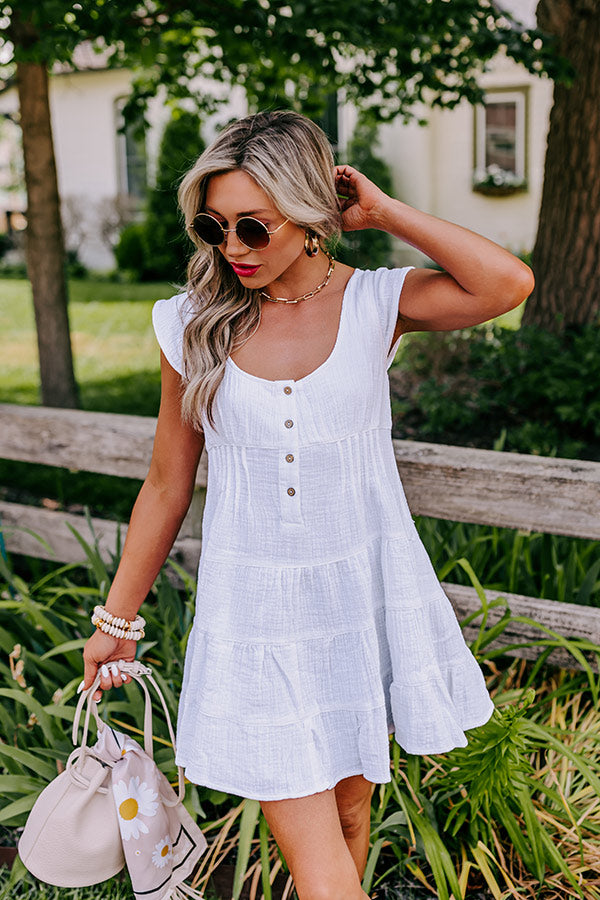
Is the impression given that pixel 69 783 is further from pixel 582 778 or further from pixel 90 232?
pixel 90 232

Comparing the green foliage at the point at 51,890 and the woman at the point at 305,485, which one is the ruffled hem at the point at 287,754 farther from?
the green foliage at the point at 51,890

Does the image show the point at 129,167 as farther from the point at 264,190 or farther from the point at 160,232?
the point at 264,190

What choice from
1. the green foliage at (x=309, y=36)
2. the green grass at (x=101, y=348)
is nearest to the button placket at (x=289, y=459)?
the green foliage at (x=309, y=36)

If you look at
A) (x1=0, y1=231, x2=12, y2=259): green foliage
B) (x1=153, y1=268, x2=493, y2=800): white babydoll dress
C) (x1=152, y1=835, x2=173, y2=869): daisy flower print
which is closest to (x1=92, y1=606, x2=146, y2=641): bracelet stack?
(x1=153, y1=268, x2=493, y2=800): white babydoll dress

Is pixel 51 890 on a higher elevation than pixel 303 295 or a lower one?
lower

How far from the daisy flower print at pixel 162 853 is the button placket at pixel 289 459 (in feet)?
2.66

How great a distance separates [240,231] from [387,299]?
0.34 metres

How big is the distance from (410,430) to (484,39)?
2278 millimetres

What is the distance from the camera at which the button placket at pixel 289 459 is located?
172 cm

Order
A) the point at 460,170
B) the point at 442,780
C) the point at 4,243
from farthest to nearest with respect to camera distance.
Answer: the point at 4,243, the point at 460,170, the point at 442,780

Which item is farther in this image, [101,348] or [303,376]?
[101,348]

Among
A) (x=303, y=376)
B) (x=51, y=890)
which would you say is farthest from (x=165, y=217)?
(x=303, y=376)

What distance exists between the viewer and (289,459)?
1729 mm

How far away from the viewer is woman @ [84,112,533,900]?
5.60 ft
